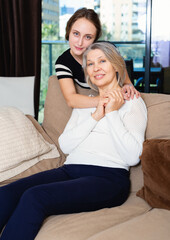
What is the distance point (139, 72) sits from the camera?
477 centimetres

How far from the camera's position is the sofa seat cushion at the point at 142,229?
117cm

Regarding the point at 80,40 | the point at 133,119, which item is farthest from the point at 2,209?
the point at 80,40

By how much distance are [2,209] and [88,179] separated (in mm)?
390

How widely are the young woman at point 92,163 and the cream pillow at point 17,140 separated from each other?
0.24 metres

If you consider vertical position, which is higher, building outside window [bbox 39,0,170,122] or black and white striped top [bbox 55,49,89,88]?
building outside window [bbox 39,0,170,122]

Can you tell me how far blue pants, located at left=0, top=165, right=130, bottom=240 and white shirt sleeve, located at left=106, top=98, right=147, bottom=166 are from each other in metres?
0.10

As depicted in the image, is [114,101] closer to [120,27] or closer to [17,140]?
[17,140]

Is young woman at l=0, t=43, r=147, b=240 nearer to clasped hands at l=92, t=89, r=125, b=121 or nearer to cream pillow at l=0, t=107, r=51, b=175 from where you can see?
clasped hands at l=92, t=89, r=125, b=121

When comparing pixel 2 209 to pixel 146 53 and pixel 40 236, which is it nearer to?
pixel 40 236

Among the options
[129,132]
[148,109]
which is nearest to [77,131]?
[129,132]

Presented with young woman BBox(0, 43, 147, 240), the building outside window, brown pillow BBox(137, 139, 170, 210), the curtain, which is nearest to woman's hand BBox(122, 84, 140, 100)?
young woman BBox(0, 43, 147, 240)

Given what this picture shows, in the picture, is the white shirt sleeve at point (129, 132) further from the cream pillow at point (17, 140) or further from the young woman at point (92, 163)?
the cream pillow at point (17, 140)

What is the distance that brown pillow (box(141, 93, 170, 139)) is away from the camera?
163 cm

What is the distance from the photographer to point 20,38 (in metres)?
4.30
